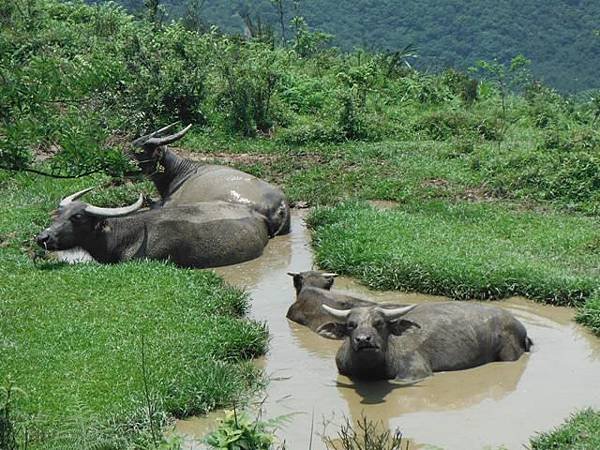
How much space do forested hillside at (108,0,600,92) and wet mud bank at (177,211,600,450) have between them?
34.0 meters

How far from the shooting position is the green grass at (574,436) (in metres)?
5.97

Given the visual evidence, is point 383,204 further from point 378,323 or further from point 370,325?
point 370,325

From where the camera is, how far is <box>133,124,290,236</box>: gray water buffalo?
39.3 ft

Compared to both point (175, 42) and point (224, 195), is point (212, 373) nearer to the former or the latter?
point (224, 195)

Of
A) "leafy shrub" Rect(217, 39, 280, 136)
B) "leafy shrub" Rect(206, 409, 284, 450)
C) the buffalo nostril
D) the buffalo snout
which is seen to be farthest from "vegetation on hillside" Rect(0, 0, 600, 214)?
"leafy shrub" Rect(206, 409, 284, 450)

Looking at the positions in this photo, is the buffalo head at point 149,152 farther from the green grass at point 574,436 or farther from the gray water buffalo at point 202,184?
the green grass at point 574,436

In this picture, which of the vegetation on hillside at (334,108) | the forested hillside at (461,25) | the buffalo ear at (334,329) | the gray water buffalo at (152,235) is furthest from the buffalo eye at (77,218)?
the forested hillside at (461,25)

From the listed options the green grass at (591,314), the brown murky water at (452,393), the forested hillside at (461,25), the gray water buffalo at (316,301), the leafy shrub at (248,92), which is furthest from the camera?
the forested hillside at (461,25)

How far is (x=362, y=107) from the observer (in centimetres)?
1841

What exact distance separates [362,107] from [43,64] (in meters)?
12.8

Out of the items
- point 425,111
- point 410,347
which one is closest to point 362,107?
point 425,111

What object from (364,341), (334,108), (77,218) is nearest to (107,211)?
(77,218)

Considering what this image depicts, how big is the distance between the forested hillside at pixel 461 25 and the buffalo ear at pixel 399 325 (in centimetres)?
3489

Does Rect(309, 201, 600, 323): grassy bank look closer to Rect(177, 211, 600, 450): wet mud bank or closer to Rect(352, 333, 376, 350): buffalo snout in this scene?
Rect(177, 211, 600, 450): wet mud bank
